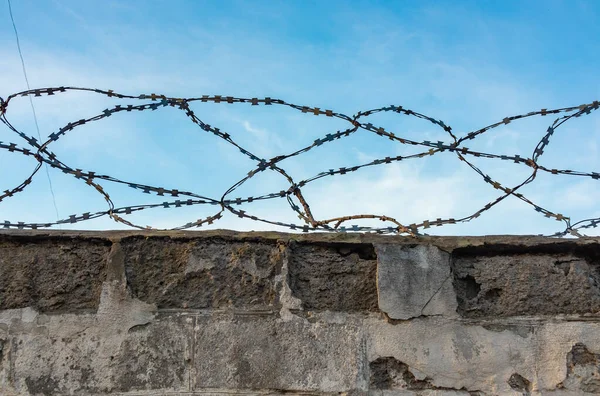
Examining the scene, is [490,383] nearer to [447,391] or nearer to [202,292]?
[447,391]

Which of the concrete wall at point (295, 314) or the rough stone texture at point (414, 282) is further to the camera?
the rough stone texture at point (414, 282)

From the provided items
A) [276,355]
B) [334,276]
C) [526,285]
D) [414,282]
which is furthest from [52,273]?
[526,285]

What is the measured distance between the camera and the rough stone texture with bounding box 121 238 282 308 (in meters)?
3.12

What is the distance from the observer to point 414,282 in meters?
3.17

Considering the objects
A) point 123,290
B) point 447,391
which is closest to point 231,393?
point 123,290

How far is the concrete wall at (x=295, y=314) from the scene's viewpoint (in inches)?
118

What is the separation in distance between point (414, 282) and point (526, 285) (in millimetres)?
454

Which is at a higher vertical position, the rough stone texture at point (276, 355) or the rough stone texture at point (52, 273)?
the rough stone texture at point (52, 273)

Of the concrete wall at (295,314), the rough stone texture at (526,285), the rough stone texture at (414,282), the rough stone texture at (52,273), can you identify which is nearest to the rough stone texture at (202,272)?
the concrete wall at (295,314)

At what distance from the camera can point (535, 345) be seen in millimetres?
3107

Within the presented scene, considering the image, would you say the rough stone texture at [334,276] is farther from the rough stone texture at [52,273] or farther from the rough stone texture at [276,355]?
the rough stone texture at [52,273]

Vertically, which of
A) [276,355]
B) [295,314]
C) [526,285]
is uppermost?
[526,285]

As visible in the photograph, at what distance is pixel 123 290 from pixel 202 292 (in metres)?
0.30

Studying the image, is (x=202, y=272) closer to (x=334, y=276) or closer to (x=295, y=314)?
(x=295, y=314)
